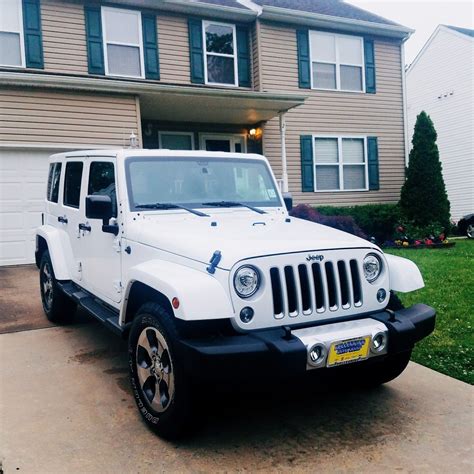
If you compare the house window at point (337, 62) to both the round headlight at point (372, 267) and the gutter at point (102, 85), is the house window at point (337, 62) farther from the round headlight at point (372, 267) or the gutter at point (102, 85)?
the round headlight at point (372, 267)

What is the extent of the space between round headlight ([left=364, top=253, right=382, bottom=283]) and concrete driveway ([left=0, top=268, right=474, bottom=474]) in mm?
950

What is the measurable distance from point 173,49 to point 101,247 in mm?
9816

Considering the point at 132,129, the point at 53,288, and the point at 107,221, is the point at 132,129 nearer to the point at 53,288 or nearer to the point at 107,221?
the point at 53,288

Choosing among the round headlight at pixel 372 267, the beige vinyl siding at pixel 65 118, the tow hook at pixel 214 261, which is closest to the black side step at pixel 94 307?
the tow hook at pixel 214 261

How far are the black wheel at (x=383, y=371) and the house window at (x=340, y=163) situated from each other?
10562mm

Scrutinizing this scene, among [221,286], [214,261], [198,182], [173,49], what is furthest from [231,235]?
[173,49]

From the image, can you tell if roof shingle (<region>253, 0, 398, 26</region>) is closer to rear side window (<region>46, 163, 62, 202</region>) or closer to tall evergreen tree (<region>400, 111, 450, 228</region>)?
tall evergreen tree (<region>400, 111, 450, 228</region>)

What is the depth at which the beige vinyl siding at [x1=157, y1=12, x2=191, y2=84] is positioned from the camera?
12648 mm

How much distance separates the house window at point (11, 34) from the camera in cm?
1110

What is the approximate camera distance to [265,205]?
4.48m

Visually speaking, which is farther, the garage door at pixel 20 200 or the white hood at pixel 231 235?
the garage door at pixel 20 200

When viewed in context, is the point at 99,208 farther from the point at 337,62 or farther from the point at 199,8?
the point at 337,62

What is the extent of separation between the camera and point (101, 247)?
4352 millimetres

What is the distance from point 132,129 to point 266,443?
9111mm
